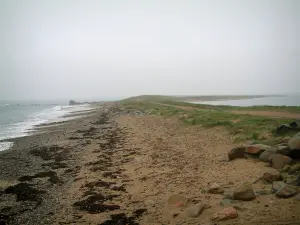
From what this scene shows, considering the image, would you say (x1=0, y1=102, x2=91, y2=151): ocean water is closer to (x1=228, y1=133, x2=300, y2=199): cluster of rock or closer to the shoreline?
the shoreline

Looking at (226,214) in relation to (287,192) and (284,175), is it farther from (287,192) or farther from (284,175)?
(284,175)

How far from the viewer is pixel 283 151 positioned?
8.82 metres

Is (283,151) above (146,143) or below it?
above

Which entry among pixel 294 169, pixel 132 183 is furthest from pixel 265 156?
pixel 132 183

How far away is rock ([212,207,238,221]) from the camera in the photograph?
5438mm

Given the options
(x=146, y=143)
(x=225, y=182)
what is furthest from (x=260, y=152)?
(x=146, y=143)

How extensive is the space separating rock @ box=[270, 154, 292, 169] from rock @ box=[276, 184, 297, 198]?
2.38 m

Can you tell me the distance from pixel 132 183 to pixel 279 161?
593cm

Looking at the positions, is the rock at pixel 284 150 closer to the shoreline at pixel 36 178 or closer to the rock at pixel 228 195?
the rock at pixel 228 195

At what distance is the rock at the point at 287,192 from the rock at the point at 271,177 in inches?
46.7

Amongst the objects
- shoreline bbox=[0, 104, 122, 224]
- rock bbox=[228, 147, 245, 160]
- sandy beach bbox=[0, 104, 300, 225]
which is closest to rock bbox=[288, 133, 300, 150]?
sandy beach bbox=[0, 104, 300, 225]

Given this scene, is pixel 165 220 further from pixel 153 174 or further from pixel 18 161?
pixel 18 161

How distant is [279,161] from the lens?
8.41 m

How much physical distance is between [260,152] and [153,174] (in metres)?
4.92
